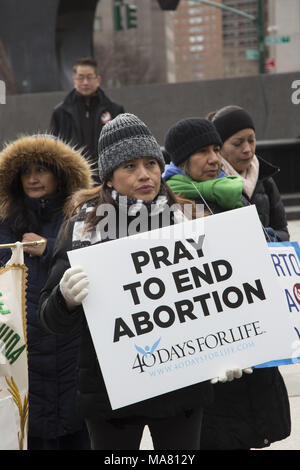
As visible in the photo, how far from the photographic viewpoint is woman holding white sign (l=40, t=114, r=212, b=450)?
2.54 meters

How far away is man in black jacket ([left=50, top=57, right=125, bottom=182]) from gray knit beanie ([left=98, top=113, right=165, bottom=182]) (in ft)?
15.8

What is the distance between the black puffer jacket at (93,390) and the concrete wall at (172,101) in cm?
1076

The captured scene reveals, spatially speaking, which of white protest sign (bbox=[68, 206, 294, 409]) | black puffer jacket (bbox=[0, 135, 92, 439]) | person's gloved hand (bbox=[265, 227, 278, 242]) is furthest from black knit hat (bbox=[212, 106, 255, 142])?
white protest sign (bbox=[68, 206, 294, 409])

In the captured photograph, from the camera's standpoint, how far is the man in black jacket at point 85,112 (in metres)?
7.54

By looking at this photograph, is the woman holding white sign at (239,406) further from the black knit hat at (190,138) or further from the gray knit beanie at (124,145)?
the gray knit beanie at (124,145)

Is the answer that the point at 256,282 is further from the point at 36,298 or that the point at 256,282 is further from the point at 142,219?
the point at 36,298

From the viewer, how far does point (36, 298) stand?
3254 mm

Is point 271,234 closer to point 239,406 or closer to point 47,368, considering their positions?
point 239,406

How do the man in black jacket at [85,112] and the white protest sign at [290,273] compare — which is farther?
the man in black jacket at [85,112]

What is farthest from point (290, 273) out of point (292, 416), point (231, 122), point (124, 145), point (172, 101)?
point (172, 101)

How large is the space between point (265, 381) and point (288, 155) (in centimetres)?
908

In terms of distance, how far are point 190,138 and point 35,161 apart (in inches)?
28.4

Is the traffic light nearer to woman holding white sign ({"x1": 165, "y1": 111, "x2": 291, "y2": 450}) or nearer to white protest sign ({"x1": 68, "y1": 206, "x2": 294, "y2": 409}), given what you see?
woman holding white sign ({"x1": 165, "y1": 111, "x2": 291, "y2": 450})

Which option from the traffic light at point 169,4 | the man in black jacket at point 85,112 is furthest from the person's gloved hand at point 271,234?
the traffic light at point 169,4
